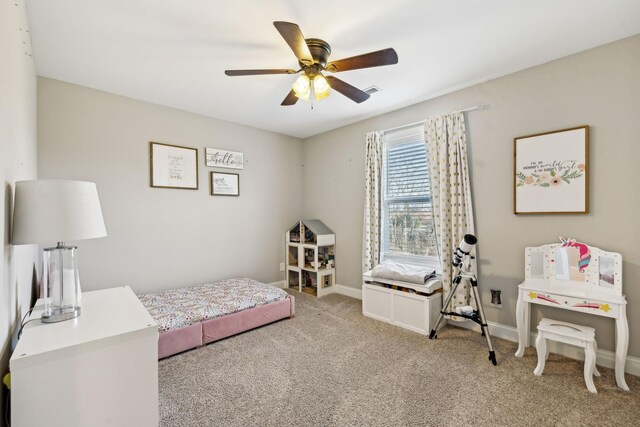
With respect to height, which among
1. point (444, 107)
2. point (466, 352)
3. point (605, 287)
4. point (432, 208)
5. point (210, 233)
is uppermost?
point (444, 107)

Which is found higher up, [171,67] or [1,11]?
[171,67]

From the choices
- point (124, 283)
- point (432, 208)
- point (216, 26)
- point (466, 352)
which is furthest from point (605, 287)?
point (124, 283)

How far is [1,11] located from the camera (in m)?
1.10

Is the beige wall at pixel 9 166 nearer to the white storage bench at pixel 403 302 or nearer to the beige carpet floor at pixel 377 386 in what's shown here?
the beige carpet floor at pixel 377 386

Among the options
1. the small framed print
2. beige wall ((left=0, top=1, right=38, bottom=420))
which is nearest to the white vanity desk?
beige wall ((left=0, top=1, right=38, bottom=420))

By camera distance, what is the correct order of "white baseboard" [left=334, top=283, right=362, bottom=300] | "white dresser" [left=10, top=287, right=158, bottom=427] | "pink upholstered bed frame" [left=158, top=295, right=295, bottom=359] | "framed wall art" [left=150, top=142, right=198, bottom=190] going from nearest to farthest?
"white dresser" [left=10, top=287, right=158, bottom=427], "pink upholstered bed frame" [left=158, top=295, right=295, bottom=359], "framed wall art" [left=150, top=142, right=198, bottom=190], "white baseboard" [left=334, top=283, right=362, bottom=300]

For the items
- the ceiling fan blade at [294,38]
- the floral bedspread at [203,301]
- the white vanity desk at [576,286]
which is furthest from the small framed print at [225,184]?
the white vanity desk at [576,286]

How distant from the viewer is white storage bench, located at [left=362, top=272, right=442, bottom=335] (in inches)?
111

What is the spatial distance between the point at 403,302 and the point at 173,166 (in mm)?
3087

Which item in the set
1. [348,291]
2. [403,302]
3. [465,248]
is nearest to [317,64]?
[465,248]

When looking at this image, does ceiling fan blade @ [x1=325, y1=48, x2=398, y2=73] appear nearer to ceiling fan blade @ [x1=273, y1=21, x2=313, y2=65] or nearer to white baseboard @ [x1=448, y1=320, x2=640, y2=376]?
ceiling fan blade @ [x1=273, y1=21, x2=313, y2=65]

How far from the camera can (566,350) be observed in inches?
92.7

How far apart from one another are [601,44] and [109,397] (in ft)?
12.6

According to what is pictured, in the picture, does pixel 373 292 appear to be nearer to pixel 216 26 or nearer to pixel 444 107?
pixel 444 107
